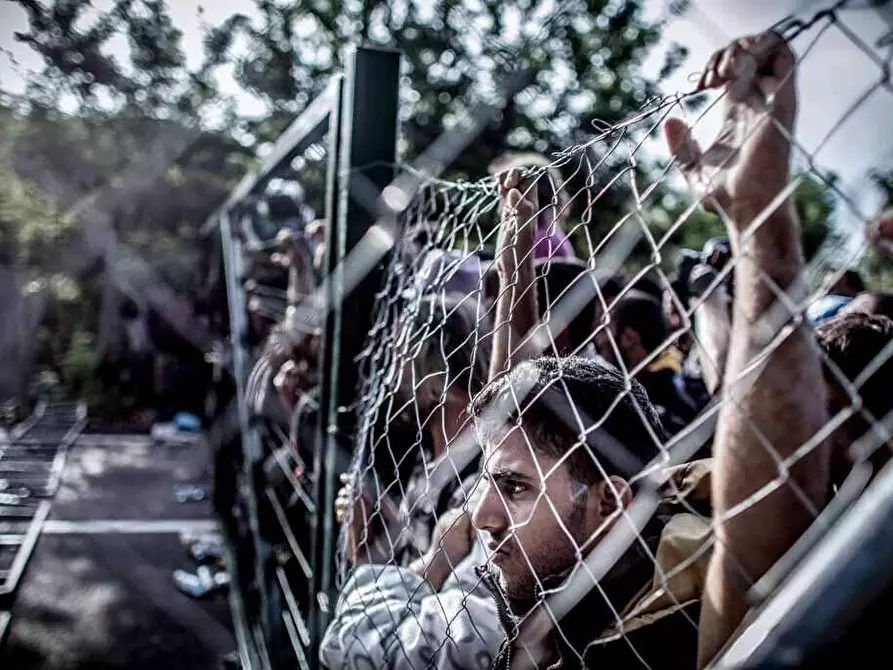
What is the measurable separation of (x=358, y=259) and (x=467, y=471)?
0.73 m

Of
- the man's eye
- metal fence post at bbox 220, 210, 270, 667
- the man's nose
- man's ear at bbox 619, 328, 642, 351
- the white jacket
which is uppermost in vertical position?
the man's eye

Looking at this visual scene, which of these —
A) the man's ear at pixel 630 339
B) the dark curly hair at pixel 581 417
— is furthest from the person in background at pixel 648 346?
the dark curly hair at pixel 581 417

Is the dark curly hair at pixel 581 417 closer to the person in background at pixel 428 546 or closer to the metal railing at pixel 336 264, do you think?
the person in background at pixel 428 546

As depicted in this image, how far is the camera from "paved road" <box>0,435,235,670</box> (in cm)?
391

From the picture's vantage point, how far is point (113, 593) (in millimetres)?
4664

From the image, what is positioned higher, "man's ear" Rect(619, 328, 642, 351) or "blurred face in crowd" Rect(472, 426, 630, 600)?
"blurred face in crowd" Rect(472, 426, 630, 600)

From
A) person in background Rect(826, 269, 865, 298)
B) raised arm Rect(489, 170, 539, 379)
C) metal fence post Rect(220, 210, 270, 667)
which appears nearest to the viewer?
raised arm Rect(489, 170, 539, 379)

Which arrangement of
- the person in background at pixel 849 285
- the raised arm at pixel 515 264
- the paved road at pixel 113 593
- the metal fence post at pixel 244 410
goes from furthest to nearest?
1. the paved road at pixel 113 593
2. the metal fence post at pixel 244 410
3. the person in background at pixel 849 285
4. the raised arm at pixel 515 264

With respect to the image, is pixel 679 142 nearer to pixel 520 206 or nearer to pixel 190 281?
pixel 520 206

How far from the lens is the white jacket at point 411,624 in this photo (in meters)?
1.48

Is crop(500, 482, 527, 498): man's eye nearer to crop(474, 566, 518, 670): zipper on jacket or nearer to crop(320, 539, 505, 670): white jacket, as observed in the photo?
crop(474, 566, 518, 670): zipper on jacket

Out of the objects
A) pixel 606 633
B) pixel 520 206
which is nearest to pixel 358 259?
pixel 520 206

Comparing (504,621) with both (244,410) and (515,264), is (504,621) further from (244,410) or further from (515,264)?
(244,410)

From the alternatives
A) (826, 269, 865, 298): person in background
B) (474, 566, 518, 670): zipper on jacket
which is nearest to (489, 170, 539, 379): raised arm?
(474, 566, 518, 670): zipper on jacket
